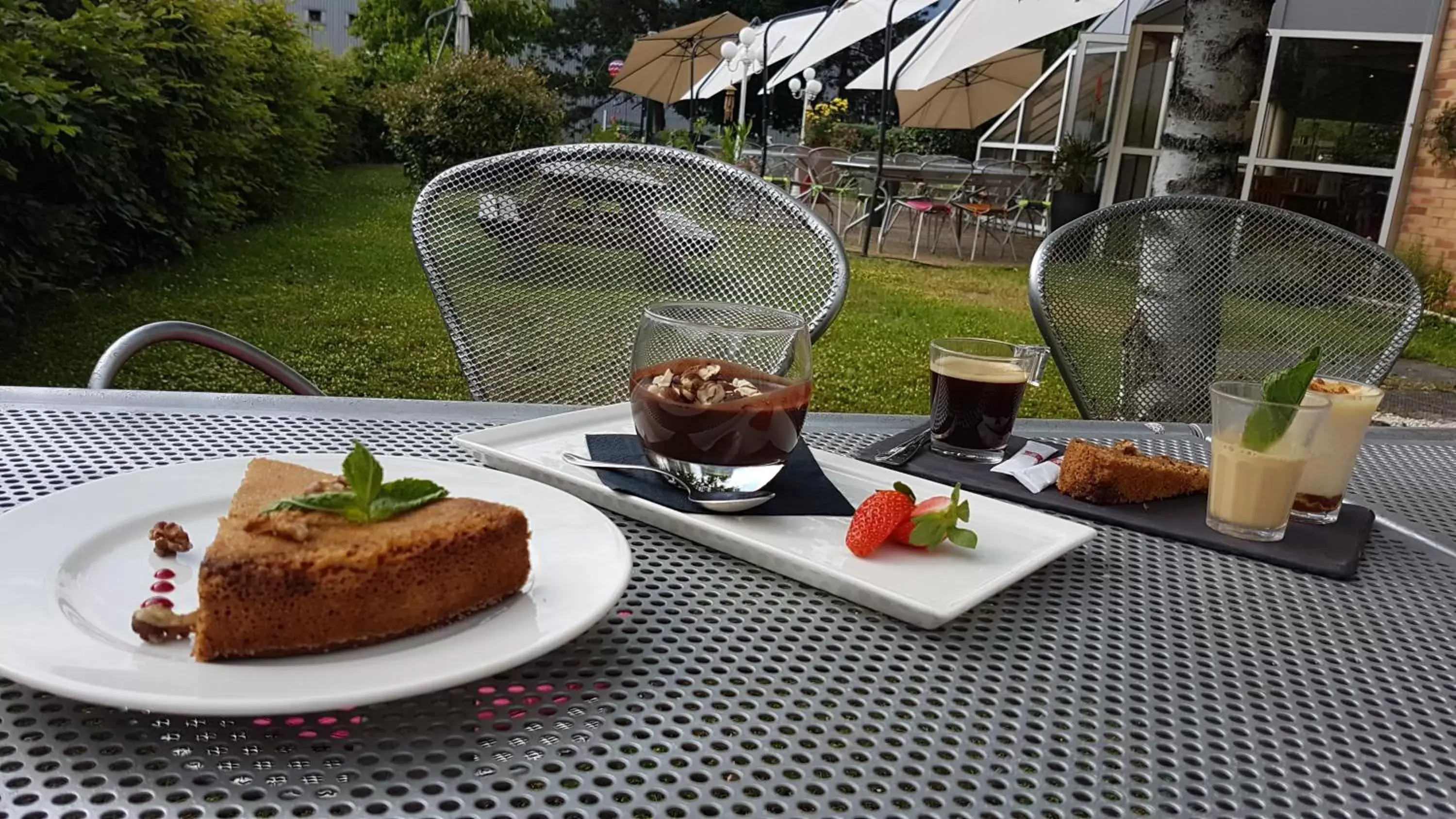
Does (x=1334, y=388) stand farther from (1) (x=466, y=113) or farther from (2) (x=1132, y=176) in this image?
(2) (x=1132, y=176)

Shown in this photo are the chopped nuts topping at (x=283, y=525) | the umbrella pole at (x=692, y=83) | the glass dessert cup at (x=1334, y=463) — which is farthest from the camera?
the umbrella pole at (x=692, y=83)

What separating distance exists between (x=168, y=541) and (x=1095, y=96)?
10.7m

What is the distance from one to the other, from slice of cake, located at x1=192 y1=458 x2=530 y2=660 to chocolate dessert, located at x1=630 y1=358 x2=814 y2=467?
227mm

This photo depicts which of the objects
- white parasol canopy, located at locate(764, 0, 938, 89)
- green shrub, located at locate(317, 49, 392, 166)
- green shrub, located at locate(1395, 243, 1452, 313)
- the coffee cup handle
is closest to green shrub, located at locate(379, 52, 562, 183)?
green shrub, located at locate(317, 49, 392, 166)

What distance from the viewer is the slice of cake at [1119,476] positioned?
3.26 feet

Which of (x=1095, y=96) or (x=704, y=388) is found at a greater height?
(x=1095, y=96)

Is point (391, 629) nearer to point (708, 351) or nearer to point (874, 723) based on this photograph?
point (874, 723)

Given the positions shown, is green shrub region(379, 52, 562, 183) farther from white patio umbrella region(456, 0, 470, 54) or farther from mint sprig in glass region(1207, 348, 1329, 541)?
mint sprig in glass region(1207, 348, 1329, 541)

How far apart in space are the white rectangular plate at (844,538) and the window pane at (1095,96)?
10.0m

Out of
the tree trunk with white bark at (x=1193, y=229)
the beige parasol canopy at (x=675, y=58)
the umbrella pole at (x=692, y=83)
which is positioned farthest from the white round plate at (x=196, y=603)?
the beige parasol canopy at (x=675, y=58)

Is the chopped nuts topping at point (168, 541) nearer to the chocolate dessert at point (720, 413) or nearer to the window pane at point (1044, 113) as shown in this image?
the chocolate dessert at point (720, 413)

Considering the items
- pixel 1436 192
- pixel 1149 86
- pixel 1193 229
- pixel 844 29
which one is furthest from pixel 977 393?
pixel 1149 86

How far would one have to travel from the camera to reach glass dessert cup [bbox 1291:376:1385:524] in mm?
988

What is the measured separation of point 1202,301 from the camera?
6.99ft
